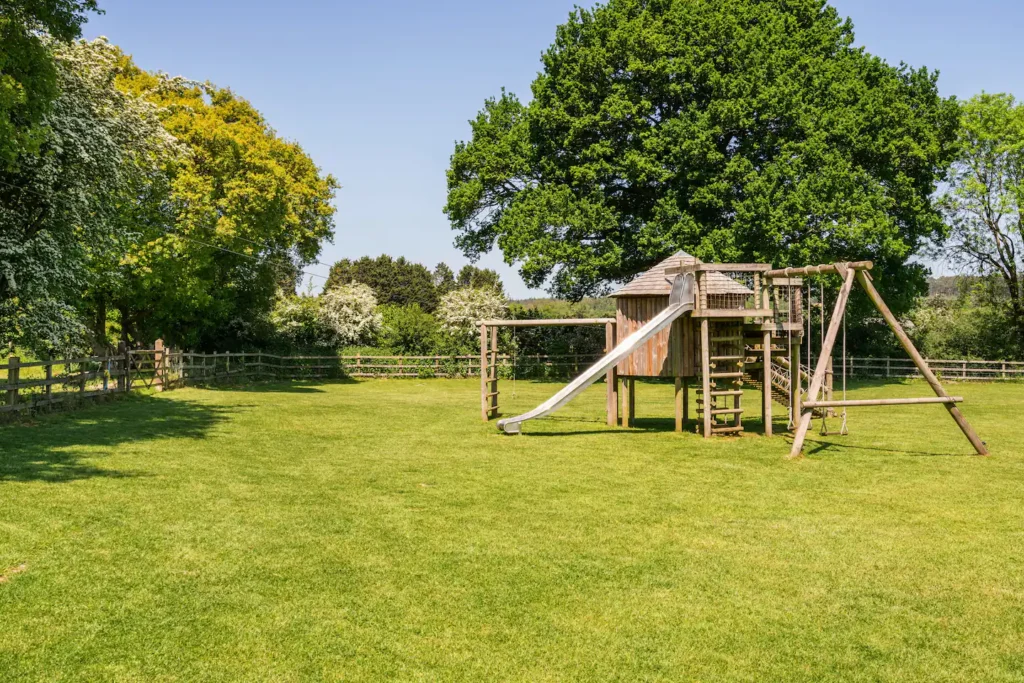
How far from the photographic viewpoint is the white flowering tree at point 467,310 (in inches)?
1731

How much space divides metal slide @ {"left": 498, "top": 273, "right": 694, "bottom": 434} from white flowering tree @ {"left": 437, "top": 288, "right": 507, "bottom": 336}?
83.8ft

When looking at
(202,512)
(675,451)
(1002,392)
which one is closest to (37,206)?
(202,512)

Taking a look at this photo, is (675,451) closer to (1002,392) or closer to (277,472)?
(277,472)

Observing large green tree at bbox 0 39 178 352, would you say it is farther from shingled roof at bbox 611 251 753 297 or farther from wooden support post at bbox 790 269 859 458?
wooden support post at bbox 790 269 859 458

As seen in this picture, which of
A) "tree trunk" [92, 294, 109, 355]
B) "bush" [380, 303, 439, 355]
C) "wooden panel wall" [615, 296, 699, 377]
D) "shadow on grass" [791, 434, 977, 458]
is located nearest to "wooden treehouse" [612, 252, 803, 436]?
"wooden panel wall" [615, 296, 699, 377]

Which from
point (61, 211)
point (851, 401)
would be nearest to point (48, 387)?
point (61, 211)

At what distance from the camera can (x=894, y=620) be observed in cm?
671

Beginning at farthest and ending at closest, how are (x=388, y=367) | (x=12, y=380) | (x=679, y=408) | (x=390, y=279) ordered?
(x=390, y=279)
(x=388, y=367)
(x=679, y=408)
(x=12, y=380)

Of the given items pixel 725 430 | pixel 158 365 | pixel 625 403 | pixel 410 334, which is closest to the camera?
pixel 725 430

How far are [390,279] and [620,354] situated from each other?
79573 millimetres

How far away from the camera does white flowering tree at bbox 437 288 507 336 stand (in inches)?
1731

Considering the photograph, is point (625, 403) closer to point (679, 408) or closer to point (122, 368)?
point (679, 408)

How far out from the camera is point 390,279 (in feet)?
312

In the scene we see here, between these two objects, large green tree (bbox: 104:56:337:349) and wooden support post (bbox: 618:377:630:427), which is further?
large green tree (bbox: 104:56:337:349)
